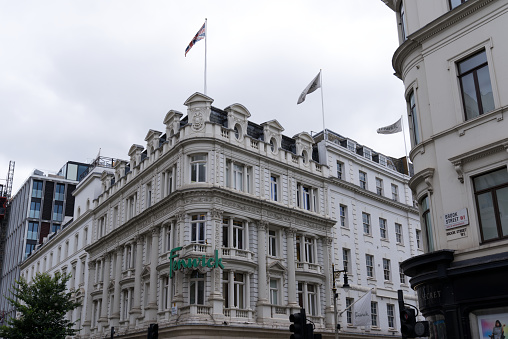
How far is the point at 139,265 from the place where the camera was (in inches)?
1629

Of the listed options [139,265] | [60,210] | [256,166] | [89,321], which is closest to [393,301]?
[256,166]

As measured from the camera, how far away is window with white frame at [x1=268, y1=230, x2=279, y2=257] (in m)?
39.3

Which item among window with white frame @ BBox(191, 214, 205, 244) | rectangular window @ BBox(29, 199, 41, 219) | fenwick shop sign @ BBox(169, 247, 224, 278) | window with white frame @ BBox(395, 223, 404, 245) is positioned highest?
rectangular window @ BBox(29, 199, 41, 219)

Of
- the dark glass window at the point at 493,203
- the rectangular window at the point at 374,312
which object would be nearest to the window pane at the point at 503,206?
the dark glass window at the point at 493,203

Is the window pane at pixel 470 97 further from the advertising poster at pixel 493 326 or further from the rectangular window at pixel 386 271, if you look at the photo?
the rectangular window at pixel 386 271

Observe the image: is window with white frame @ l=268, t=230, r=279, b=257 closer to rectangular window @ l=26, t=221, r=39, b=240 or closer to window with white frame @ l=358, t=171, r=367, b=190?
window with white frame @ l=358, t=171, r=367, b=190

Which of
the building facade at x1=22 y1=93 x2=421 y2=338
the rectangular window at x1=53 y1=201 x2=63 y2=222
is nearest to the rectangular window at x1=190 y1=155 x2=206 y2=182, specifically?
the building facade at x1=22 y1=93 x2=421 y2=338

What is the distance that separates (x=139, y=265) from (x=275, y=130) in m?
14.6

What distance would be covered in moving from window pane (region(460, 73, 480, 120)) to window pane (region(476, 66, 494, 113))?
0.24 m

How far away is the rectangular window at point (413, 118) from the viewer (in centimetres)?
2058

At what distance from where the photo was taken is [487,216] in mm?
17078

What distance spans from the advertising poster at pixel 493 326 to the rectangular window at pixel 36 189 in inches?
3271

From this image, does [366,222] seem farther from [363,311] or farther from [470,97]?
[470,97]

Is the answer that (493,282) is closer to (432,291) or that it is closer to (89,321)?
(432,291)
